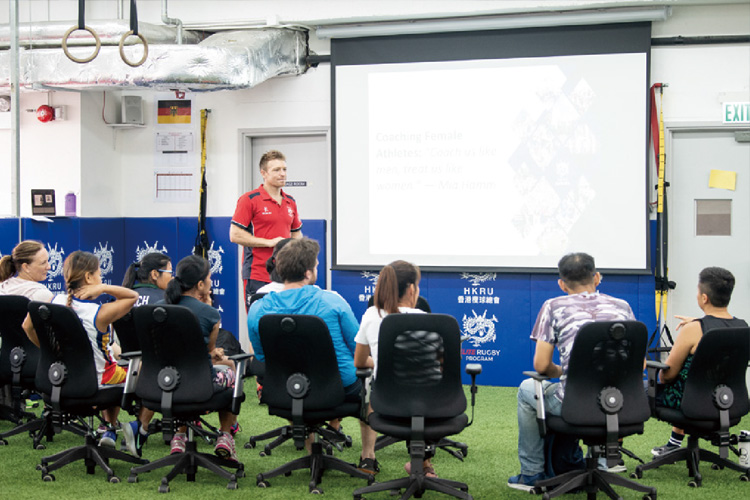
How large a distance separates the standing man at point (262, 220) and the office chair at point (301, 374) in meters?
1.99

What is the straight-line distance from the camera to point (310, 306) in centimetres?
382

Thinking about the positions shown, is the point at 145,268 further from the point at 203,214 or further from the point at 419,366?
the point at 203,214

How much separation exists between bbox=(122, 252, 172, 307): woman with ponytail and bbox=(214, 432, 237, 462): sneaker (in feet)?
3.09

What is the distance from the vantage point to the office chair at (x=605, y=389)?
11.1 ft

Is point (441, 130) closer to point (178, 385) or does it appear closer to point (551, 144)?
point (551, 144)

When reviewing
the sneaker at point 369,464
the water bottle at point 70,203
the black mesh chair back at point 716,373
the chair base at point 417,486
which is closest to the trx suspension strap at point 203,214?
the water bottle at point 70,203

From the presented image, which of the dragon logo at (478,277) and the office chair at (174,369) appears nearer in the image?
the office chair at (174,369)

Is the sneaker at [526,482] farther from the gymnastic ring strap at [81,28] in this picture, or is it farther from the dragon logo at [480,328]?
the gymnastic ring strap at [81,28]

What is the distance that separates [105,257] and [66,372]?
10.7 feet

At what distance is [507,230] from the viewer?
21.0 feet

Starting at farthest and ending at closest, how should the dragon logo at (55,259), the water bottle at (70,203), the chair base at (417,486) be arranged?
the water bottle at (70,203) → the dragon logo at (55,259) → the chair base at (417,486)

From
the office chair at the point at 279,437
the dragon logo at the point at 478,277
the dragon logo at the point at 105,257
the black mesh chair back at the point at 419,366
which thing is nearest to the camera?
the black mesh chair back at the point at 419,366

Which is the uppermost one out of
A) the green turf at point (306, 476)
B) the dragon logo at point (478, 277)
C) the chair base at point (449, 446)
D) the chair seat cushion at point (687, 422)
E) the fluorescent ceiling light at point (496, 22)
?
the fluorescent ceiling light at point (496, 22)

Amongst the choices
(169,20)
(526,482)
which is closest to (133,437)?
(526,482)
